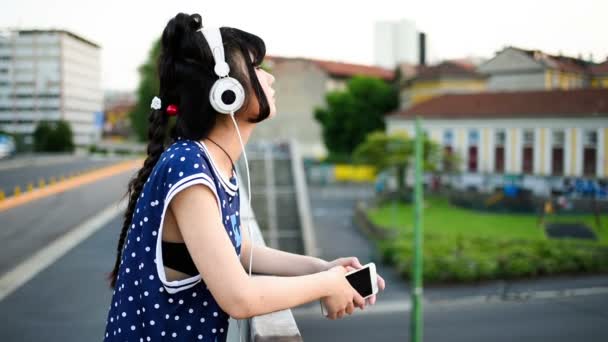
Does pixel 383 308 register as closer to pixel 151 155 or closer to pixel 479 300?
pixel 479 300

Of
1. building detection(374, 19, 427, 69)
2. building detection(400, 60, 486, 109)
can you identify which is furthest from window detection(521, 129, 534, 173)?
building detection(374, 19, 427, 69)

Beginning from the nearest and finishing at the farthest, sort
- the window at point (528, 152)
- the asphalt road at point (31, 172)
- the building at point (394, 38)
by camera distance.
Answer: the building at point (394, 38)
the window at point (528, 152)
the asphalt road at point (31, 172)

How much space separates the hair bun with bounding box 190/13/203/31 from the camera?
1103mm

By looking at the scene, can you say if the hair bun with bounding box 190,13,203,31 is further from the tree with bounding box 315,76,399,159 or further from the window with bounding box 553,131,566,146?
the tree with bounding box 315,76,399,159

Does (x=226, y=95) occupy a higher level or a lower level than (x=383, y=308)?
higher

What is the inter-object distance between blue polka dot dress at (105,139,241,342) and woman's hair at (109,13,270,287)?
0.06 metres

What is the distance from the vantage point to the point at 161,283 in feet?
3.41

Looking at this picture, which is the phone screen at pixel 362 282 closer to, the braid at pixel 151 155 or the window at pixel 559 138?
the braid at pixel 151 155

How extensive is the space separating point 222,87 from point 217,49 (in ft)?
0.21

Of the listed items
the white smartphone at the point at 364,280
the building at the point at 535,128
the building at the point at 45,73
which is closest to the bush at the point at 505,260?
the building at the point at 535,128

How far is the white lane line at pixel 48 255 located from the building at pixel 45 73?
938 mm

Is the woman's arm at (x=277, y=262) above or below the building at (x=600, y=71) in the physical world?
below

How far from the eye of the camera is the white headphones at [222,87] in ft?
3.43

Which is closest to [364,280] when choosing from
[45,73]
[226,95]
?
[226,95]
